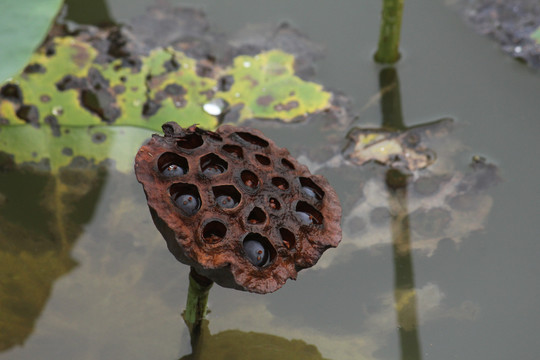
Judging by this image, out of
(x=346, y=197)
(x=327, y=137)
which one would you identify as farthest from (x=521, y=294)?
(x=327, y=137)

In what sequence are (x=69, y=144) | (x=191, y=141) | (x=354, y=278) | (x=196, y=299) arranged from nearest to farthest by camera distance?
(x=191, y=141) → (x=196, y=299) → (x=354, y=278) → (x=69, y=144)

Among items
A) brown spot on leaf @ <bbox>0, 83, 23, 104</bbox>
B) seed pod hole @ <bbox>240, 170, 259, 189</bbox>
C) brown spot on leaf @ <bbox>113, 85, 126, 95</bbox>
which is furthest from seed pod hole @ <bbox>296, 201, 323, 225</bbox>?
brown spot on leaf @ <bbox>0, 83, 23, 104</bbox>

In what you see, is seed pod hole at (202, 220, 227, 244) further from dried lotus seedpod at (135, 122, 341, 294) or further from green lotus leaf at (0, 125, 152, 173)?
green lotus leaf at (0, 125, 152, 173)

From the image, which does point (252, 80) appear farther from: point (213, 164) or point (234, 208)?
point (234, 208)

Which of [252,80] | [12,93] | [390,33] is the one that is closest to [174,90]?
[252,80]

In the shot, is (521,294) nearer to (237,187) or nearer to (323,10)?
(237,187)

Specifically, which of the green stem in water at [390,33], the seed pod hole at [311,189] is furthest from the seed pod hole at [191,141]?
the green stem in water at [390,33]

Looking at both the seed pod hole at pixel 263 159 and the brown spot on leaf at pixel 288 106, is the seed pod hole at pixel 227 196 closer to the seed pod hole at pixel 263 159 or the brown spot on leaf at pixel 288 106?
the seed pod hole at pixel 263 159
